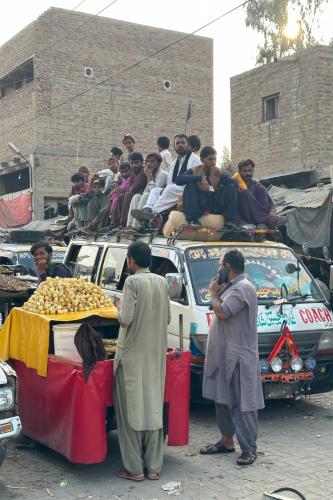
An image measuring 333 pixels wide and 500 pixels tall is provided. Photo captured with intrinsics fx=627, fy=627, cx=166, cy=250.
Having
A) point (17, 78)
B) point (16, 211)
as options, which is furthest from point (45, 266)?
point (17, 78)

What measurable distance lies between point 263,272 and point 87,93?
20409 mm

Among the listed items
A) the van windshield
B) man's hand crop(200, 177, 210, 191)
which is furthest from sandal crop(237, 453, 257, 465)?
man's hand crop(200, 177, 210, 191)

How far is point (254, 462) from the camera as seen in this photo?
524cm

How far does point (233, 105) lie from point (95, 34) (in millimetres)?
8178

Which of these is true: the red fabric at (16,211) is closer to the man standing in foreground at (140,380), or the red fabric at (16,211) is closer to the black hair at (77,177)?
the black hair at (77,177)

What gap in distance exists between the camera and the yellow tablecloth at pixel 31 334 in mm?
5219

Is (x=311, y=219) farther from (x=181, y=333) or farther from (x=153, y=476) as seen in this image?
(x=153, y=476)

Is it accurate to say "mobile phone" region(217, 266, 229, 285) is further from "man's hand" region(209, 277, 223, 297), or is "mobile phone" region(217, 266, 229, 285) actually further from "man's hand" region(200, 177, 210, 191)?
"man's hand" region(200, 177, 210, 191)

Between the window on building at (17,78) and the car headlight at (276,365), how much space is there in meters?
21.5

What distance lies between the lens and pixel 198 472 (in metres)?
5.05

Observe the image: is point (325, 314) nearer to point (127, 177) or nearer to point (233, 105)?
point (127, 177)

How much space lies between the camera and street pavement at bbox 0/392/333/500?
15.1 ft

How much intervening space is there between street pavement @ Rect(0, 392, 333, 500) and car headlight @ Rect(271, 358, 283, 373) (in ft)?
Answer: 2.04

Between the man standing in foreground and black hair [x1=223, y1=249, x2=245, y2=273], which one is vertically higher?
black hair [x1=223, y1=249, x2=245, y2=273]
